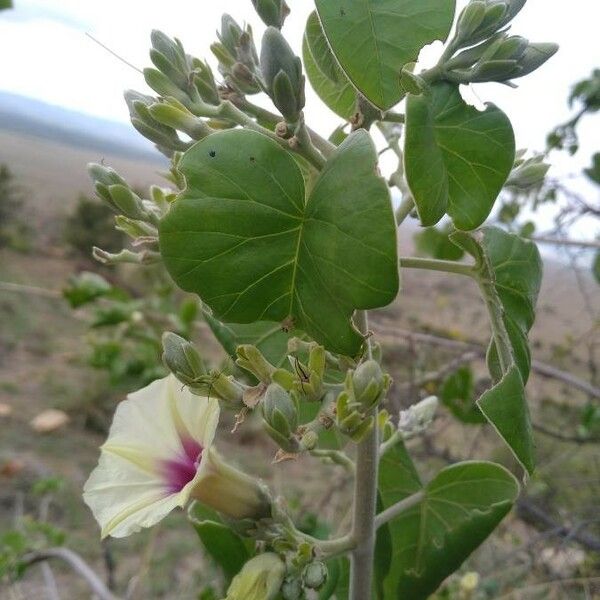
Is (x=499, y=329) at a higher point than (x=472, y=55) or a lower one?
lower

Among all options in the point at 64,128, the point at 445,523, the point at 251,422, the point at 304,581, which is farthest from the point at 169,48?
the point at 64,128

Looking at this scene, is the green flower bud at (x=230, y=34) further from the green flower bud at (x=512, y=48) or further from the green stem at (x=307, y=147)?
the green flower bud at (x=512, y=48)

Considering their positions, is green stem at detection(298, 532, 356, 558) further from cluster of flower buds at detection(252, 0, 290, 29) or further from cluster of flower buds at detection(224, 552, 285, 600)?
cluster of flower buds at detection(252, 0, 290, 29)

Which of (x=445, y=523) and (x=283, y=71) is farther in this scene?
(x=445, y=523)

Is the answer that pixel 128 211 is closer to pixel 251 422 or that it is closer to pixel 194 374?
pixel 194 374

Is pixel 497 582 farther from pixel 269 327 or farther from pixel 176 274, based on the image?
pixel 176 274

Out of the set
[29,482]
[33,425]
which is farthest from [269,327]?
[33,425]
